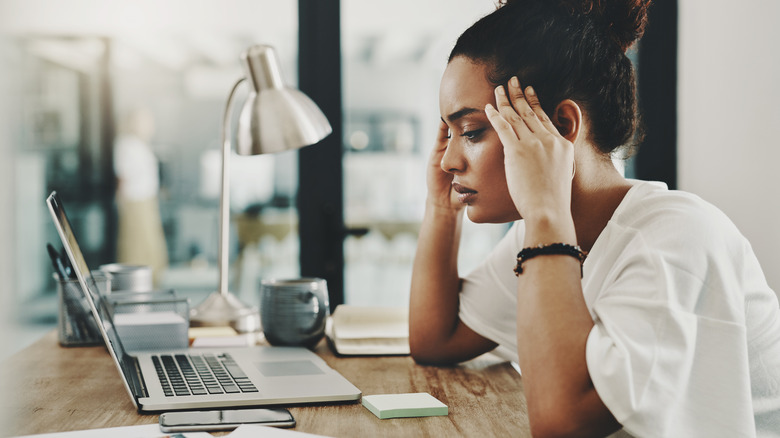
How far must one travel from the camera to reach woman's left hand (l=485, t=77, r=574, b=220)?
2.83ft

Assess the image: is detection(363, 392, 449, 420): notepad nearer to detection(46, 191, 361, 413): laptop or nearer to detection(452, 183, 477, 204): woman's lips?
detection(46, 191, 361, 413): laptop

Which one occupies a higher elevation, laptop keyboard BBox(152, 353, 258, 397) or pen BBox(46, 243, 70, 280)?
pen BBox(46, 243, 70, 280)

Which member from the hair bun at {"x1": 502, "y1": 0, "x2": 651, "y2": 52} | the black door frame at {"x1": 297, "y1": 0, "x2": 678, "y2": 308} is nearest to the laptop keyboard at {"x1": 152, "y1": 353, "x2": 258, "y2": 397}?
the hair bun at {"x1": 502, "y1": 0, "x2": 651, "y2": 52}

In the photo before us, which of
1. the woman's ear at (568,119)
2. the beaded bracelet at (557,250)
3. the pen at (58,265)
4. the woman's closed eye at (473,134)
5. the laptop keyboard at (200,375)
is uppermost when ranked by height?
the woman's ear at (568,119)

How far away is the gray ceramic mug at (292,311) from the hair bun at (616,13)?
2.05 ft

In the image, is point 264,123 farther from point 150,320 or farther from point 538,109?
point 538,109

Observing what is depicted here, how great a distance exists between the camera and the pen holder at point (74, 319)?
1.32 metres

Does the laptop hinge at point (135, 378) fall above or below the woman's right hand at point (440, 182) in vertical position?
below

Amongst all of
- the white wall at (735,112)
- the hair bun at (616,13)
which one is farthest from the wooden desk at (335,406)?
the white wall at (735,112)

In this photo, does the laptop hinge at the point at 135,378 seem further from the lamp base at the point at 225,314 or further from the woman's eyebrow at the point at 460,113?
Result: the woman's eyebrow at the point at 460,113

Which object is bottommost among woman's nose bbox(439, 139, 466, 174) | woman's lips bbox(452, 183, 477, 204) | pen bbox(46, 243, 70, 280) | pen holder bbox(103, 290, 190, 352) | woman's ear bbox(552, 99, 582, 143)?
pen holder bbox(103, 290, 190, 352)

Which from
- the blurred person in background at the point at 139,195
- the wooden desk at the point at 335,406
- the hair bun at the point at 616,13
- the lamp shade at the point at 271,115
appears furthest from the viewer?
the blurred person in background at the point at 139,195

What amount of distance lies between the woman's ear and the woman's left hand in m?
0.03

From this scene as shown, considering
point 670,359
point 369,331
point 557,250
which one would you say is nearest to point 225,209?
point 369,331
